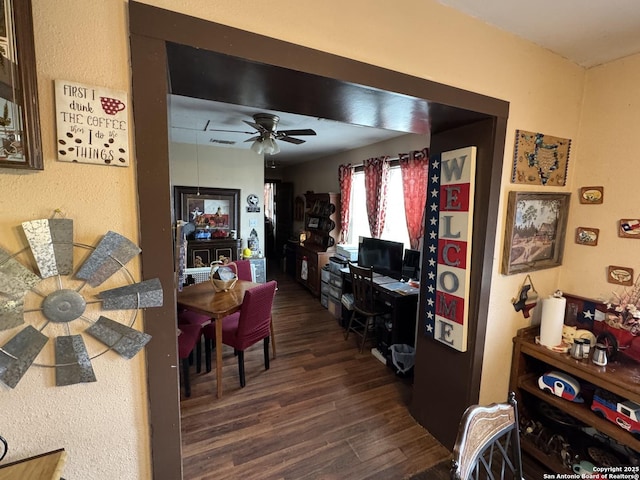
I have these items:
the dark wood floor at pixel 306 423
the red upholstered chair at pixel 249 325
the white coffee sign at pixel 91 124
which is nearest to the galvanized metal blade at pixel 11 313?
the white coffee sign at pixel 91 124

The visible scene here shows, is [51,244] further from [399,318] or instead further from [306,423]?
[399,318]

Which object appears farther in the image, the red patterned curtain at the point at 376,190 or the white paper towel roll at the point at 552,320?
the red patterned curtain at the point at 376,190

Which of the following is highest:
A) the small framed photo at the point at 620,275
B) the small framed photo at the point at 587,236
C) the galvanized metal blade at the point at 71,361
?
the small framed photo at the point at 587,236

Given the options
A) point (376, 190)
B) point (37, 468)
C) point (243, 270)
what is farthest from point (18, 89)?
point (376, 190)

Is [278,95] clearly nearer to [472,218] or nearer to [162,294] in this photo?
[162,294]

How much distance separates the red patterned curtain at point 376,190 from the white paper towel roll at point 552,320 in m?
2.30

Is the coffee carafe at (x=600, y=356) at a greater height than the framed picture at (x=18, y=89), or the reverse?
the framed picture at (x=18, y=89)

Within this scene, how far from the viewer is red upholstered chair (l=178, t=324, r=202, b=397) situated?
7.14 feet

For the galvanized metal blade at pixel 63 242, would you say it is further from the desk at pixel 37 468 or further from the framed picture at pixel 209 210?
the framed picture at pixel 209 210

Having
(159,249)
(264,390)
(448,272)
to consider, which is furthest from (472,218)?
(264,390)

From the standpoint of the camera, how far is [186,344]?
2.23m

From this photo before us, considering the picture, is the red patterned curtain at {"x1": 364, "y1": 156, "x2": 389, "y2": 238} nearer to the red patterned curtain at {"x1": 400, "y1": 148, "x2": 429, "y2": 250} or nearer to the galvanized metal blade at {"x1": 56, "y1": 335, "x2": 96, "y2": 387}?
the red patterned curtain at {"x1": 400, "y1": 148, "x2": 429, "y2": 250}

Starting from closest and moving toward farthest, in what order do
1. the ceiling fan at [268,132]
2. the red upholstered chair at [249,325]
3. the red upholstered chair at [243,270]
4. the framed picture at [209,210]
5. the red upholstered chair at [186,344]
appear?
1. the red upholstered chair at [186,344]
2. the red upholstered chair at [249,325]
3. the ceiling fan at [268,132]
4. the red upholstered chair at [243,270]
5. the framed picture at [209,210]

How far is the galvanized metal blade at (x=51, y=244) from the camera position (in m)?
0.71
